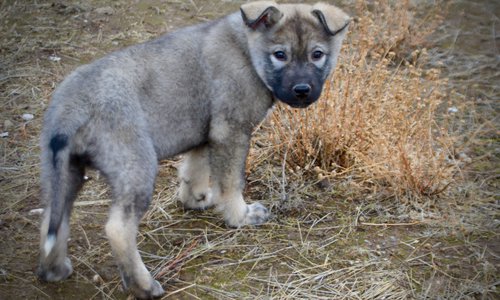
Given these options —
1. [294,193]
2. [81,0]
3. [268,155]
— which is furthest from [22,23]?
[294,193]

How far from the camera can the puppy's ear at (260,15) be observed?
4129 millimetres

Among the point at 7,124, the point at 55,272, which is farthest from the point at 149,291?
the point at 7,124

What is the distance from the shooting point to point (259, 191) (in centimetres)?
512

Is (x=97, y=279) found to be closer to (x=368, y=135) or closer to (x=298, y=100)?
(x=298, y=100)

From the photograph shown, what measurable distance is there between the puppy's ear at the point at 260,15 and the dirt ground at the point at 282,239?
1.44 m

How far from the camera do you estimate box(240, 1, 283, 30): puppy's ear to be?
4129 millimetres

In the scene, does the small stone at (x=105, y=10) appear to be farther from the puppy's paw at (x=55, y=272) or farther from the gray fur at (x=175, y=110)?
the puppy's paw at (x=55, y=272)

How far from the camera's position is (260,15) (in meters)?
4.12

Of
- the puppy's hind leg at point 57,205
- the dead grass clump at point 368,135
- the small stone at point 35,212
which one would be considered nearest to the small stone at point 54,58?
the small stone at point 35,212

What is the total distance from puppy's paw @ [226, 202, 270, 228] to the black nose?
42.4 inches

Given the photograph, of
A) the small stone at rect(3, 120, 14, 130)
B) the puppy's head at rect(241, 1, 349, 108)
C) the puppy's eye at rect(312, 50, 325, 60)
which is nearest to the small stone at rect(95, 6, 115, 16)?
the small stone at rect(3, 120, 14, 130)

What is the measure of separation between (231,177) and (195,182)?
19.0 inches

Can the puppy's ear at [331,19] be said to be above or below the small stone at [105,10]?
above

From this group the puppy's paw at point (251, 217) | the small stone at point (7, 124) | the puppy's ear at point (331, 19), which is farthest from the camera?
the small stone at point (7, 124)
